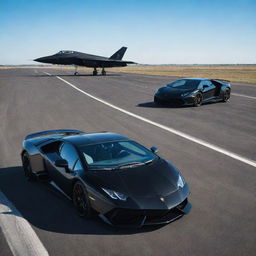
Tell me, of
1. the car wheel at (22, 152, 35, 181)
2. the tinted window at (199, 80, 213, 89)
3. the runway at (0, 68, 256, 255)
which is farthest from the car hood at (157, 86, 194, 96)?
the car wheel at (22, 152, 35, 181)

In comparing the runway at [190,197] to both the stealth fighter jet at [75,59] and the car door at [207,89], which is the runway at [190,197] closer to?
the car door at [207,89]

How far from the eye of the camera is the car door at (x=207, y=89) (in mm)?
17562

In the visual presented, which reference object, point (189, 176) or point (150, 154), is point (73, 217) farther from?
point (189, 176)

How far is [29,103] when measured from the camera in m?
18.6

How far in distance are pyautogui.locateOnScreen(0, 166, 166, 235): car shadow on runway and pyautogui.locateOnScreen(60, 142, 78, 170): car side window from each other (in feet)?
2.16

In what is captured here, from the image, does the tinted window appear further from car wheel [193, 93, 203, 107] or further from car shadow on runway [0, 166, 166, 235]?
car shadow on runway [0, 166, 166, 235]

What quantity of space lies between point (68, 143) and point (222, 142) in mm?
5576

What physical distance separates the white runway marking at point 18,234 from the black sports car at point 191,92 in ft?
40.9

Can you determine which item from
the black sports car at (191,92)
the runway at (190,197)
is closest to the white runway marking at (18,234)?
the runway at (190,197)

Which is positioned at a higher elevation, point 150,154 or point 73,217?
point 150,154

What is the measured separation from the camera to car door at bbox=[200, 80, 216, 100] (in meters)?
17.6

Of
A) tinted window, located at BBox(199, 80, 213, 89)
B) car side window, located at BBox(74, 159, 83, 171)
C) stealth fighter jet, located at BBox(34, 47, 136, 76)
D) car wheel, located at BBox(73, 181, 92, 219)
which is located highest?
car side window, located at BBox(74, 159, 83, 171)

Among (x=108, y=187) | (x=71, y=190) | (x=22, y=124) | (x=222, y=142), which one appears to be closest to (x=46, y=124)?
(x=22, y=124)

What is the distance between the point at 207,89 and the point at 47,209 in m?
14.1
